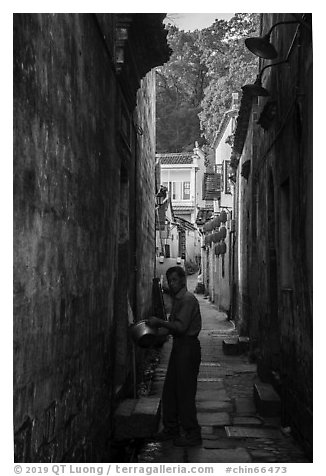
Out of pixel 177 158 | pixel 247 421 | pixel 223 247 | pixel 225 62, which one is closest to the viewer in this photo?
pixel 247 421

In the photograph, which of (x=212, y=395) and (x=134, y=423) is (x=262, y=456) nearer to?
(x=134, y=423)

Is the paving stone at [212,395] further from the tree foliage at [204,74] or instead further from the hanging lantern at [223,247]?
the hanging lantern at [223,247]

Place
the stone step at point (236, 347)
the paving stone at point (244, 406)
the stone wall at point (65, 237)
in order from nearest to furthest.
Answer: the stone wall at point (65, 237), the paving stone at point (244, 406), the stone step at point (236, 347)

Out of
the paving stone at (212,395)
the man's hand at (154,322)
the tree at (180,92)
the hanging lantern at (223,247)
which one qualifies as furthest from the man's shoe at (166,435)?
the hanging lantern at (223,247)

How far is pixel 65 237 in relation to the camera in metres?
4.32

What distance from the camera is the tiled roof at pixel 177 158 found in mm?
47147

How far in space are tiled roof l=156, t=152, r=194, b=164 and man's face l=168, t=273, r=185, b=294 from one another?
4082 cm

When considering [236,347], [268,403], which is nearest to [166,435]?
[268,403]

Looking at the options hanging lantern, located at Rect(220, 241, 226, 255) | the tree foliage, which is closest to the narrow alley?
the tree foliage

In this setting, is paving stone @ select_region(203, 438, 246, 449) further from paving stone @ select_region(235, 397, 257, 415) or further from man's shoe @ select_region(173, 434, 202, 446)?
paving stone @ select_region(235, 397, 257, 415)

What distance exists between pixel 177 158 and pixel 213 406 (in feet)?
132

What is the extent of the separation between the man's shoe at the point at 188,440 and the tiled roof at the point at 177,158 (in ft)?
135

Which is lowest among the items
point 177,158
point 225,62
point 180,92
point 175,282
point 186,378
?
point 186,378

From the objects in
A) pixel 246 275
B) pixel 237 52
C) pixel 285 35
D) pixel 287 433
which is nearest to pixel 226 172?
pixel 237 52
